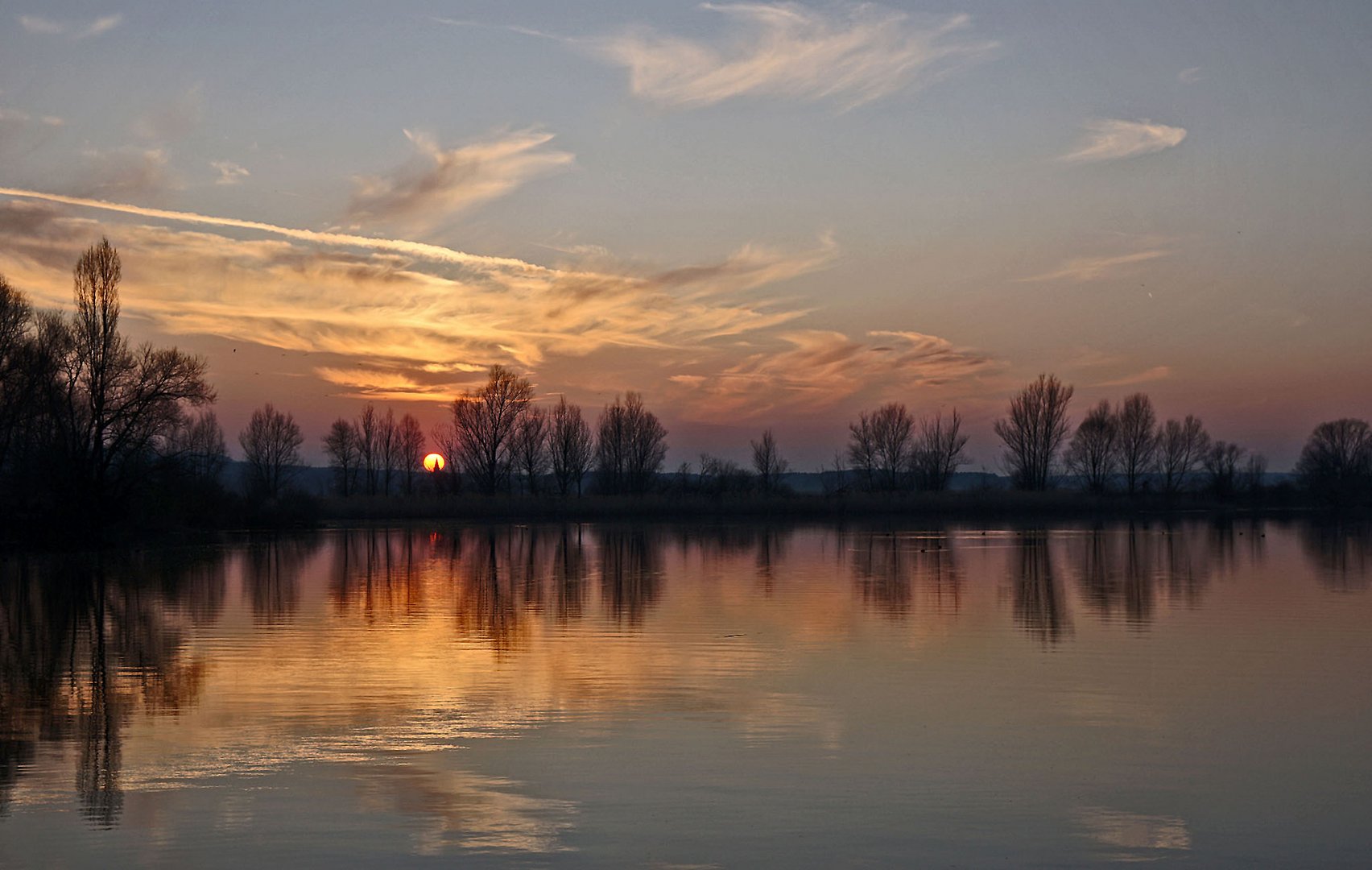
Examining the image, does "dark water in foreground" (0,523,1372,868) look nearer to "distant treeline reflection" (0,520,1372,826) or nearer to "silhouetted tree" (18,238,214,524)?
"distant treeline reflection" (0,520,1372,826)

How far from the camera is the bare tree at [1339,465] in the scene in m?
86.2

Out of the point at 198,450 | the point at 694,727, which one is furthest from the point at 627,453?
the point at 694,727

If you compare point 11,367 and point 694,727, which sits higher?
point 11,367

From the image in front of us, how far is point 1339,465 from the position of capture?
333ft

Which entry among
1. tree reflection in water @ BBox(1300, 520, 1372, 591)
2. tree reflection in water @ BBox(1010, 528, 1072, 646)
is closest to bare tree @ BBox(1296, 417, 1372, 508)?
tree reflection in water @ BBox(1300, 520, 1372, 591)

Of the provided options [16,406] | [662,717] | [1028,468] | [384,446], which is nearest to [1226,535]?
[662,717]

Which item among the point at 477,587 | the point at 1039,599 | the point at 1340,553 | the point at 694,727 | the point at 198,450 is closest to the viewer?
the point at 694,727

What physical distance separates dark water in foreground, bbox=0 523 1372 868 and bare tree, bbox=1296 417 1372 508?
73.3m

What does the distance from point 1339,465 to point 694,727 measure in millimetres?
106601

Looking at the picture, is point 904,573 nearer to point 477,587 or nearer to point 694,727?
point 477,587

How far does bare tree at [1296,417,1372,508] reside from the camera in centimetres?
8619

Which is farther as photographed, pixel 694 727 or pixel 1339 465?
pixel 1339 465

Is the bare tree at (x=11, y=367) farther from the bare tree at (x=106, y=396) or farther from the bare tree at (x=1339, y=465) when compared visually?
the bare tree at (x=1339, y=465)

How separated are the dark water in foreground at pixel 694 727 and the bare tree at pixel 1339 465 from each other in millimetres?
73261
